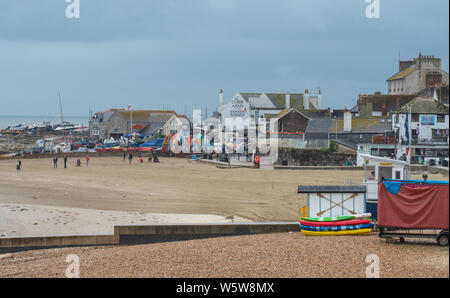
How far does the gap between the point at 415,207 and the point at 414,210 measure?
0.29 ft

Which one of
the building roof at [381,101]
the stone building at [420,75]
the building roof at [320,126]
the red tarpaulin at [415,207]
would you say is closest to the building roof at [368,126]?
the building roof at [320,126]

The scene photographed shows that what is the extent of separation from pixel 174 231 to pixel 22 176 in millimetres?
24405

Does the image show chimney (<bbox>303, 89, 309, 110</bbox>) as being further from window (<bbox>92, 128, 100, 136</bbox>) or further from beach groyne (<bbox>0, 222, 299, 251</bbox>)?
beach groyne (<bbox>0, 222, 299, 251</bbox>)

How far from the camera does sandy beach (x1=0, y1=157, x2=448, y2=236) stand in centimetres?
2083

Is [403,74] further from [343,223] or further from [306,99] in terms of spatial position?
[343,223]

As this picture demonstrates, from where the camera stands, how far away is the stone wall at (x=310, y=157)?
1769 inches

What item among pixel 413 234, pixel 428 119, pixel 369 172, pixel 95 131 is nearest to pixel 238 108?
pixel 95 131

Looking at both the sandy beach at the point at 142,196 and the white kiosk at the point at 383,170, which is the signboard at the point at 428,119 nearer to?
the sandy beach at the point at 142,196

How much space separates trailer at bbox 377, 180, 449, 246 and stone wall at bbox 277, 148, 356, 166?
31588 mm
